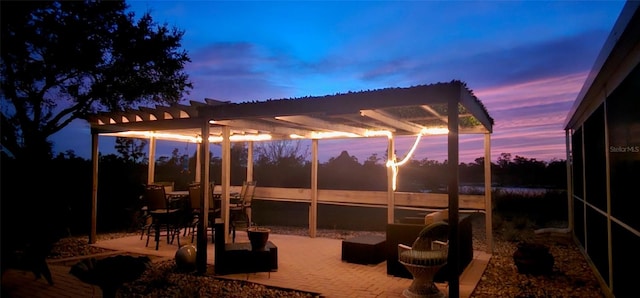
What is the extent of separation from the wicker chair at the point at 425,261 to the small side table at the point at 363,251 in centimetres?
155

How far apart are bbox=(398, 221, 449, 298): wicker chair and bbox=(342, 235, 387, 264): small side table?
155cm

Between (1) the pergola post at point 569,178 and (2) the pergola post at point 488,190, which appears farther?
(1) the pergola post at point 569,178

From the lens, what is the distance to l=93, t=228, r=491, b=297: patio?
4.60 metres

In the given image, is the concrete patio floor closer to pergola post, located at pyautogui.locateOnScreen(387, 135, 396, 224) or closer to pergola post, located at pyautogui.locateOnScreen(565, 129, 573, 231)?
pergola post, located at pyautogui.locateOnScreen(387, 135, 396, 224)

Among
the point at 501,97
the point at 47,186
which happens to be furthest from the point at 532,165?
the point at 47,186

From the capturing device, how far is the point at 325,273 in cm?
537

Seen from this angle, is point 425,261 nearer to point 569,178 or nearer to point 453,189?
point 453,189

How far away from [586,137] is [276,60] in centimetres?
788

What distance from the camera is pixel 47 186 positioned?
61.1 inches

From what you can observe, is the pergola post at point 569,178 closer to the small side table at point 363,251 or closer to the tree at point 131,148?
the small side table at point 363,251

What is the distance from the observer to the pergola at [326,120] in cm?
421

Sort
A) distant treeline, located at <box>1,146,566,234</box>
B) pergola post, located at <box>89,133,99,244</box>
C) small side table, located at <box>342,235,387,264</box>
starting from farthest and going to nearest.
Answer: distant treeline, located at <box>1,146,566,234</box> → pergola post, located at <box>89,133,99,244</box> → small side table, located at <box>342,235,387,264</box>

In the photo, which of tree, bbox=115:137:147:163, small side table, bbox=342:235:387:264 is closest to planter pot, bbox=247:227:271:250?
small side table, bbox=342:235:387:264

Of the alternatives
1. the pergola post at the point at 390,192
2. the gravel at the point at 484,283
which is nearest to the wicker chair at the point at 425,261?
the gravel at the point at 484,283
